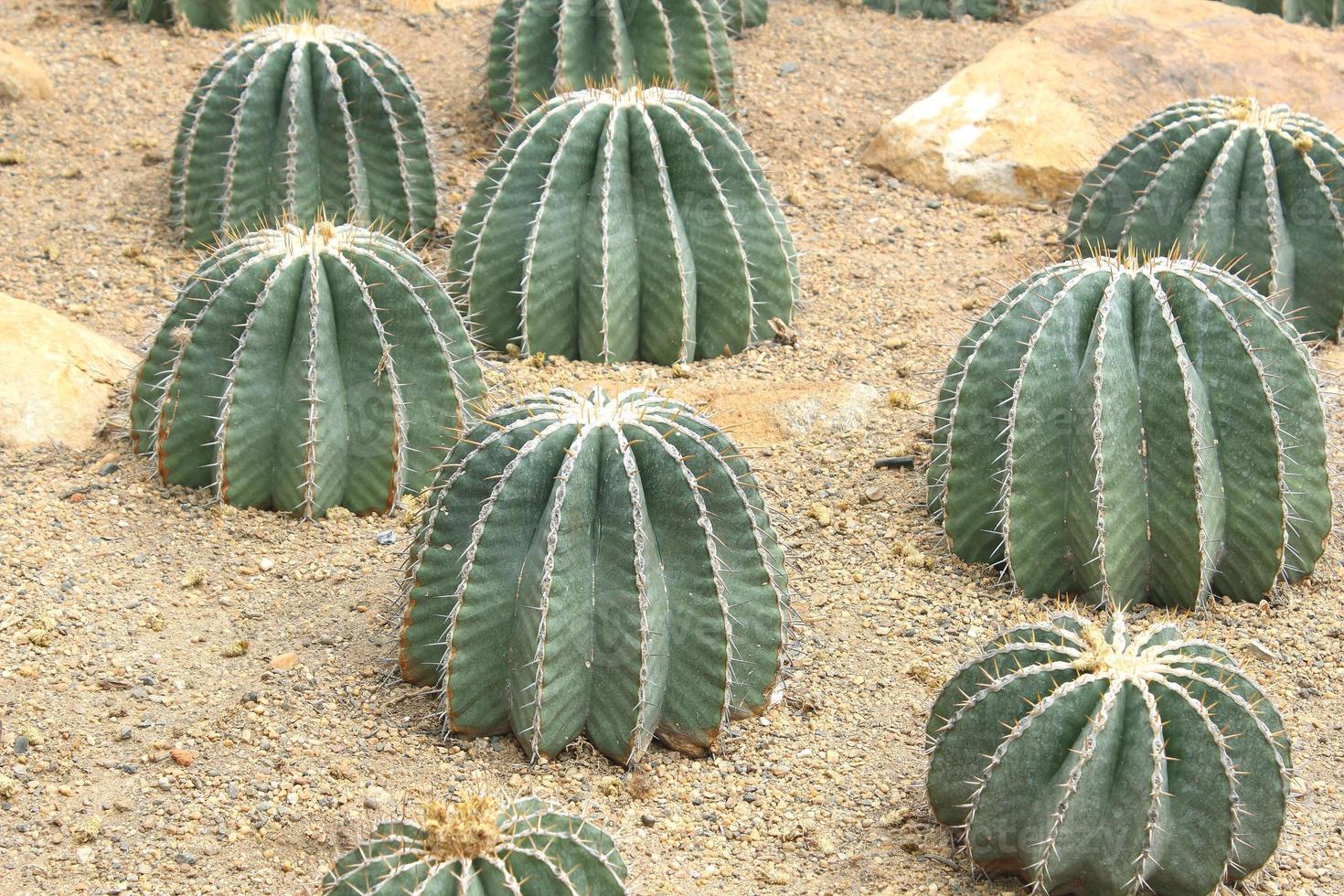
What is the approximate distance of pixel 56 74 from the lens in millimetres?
8094

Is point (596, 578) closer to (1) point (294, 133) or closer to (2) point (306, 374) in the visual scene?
(2) point (306, 374)

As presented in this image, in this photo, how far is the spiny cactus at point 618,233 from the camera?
595cm

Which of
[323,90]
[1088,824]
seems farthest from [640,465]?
[323,90]

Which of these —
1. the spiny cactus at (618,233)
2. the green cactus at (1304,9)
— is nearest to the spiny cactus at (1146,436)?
the spiny cactus at (618,233)

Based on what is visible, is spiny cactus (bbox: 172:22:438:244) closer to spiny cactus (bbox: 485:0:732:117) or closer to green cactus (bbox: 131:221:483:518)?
spiny cactus (bbox: 485:0:732:117)

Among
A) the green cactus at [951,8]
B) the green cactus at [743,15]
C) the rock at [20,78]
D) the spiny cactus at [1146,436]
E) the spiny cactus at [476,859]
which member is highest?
the green cactus at [951,8]

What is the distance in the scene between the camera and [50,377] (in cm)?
560

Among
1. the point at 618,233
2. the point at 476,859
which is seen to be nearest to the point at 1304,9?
the point at 618,233

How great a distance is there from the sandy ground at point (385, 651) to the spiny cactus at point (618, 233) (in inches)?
6.7

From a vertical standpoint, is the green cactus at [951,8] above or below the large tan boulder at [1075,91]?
above

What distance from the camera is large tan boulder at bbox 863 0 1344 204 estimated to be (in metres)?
7.61

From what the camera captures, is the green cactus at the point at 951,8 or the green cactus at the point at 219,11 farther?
the green cactus at the point at 951,8

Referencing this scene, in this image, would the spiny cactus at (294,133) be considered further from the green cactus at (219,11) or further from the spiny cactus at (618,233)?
the green cactus at (219,11)

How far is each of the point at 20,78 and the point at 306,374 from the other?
3.74 metres
